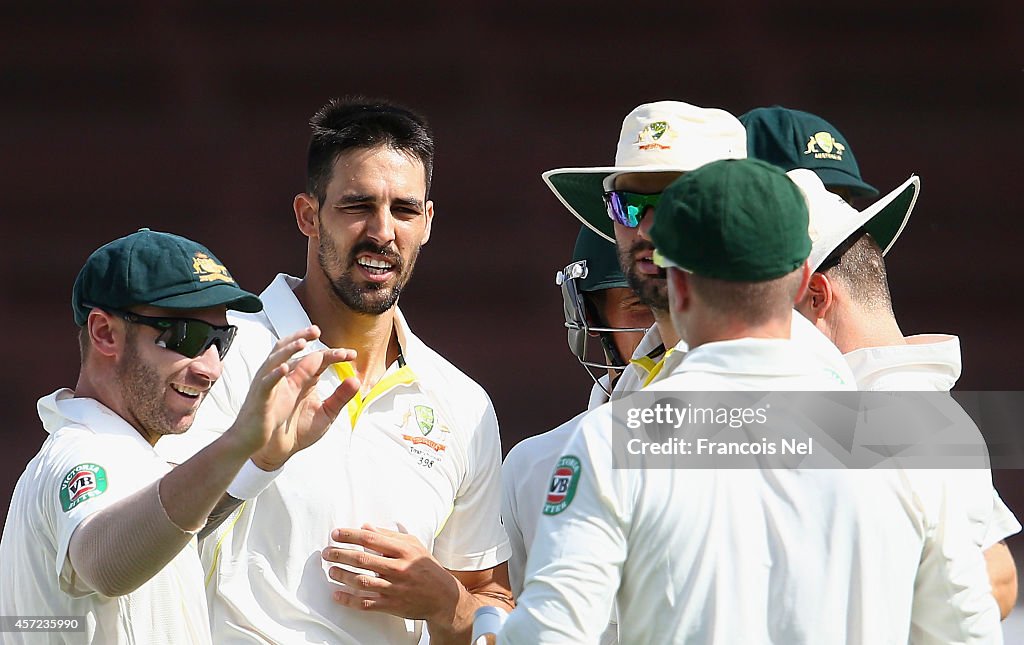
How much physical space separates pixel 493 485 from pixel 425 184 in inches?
23.9

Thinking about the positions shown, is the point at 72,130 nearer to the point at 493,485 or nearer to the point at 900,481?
the point at 493,485

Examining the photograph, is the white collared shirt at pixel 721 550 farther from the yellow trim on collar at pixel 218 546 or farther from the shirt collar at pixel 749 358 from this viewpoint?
the yellow trim on collar at pixel 218 546

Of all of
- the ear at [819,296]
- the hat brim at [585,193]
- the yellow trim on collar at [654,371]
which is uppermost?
the hat brim at [585,193]

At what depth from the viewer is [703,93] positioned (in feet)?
17.5

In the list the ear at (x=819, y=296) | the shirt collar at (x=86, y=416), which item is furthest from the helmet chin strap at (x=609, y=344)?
the shirt collar at (x=86, y=416)

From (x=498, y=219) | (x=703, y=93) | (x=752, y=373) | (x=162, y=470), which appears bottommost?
(x=162, y=470)

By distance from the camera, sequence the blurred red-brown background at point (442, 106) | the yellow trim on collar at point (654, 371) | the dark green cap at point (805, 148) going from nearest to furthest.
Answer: the yellow trim on collar at point (654, 371) < the dark green cap at point (805, 148) < the blurred red-brown background at point (442, 106)

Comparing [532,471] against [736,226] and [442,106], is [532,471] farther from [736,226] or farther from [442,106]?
[442,106]

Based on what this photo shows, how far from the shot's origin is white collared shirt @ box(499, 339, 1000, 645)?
1522 mm

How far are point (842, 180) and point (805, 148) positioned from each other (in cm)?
10

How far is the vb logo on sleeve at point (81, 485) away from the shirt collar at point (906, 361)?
107cm

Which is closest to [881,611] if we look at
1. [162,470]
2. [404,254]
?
[162,470]

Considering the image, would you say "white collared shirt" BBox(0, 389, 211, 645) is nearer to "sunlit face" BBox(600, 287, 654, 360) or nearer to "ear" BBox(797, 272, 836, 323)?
"ear" BBox(797, 272, 836, 323)

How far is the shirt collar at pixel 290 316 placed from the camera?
249cm
